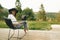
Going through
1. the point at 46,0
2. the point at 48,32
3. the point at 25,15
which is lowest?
the point at 48,32

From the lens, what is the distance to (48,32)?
19.1 feet

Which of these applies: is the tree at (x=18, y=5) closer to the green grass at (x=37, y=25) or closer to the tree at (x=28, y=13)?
the tree at (x=28, y=13)

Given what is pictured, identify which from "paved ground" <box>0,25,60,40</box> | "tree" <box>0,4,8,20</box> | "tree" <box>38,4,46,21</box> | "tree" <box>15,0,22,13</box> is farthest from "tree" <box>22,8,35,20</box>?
"tree" <box>0,4,8,20</box>

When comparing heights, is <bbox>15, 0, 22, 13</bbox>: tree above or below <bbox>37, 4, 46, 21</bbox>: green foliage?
above

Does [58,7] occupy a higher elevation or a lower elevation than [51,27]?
higher

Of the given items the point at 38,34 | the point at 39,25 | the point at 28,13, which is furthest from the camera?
the point at 39,25

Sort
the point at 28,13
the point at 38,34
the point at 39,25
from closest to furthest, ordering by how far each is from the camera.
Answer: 1. the point at 38,34
2. the point at 28,13
3. the point at 39,25

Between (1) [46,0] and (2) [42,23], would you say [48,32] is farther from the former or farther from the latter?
(1) [46,0]

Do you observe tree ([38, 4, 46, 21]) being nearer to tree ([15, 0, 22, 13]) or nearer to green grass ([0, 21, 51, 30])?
green grass ([0, 21, 51, 30])

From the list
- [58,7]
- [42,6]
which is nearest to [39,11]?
[42,6]

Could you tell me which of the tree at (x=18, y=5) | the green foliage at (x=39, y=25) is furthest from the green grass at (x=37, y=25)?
the tree at (x=18, y=5)

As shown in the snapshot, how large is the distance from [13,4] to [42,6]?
0.86 meters

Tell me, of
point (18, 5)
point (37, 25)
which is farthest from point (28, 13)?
point (37, 25)

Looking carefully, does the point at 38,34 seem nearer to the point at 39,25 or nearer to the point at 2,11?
the point at 39,25
